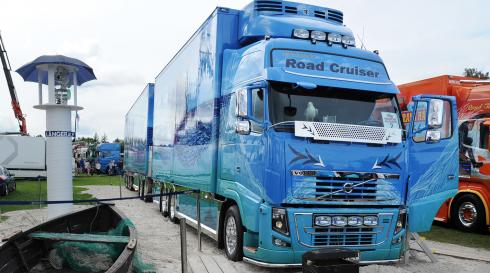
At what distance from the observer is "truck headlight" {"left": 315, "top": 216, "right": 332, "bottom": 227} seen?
617 cm

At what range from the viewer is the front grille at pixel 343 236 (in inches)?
246

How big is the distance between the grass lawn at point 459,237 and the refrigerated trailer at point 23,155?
2776 cm

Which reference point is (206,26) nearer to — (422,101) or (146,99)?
(422,101)

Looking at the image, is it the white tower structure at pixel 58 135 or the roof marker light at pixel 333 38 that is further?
the white tower structure at pixel 58 135

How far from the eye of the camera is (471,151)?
36.0ft

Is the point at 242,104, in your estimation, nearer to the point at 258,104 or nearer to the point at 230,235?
the point at 258,104

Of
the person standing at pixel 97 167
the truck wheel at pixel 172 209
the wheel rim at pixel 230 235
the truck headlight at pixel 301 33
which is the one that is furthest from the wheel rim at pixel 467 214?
the person standing at pixel 97 167

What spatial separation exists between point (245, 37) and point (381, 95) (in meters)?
2.50

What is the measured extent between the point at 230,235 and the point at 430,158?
3468 millimetres

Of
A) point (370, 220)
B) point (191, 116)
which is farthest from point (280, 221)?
point (191, 116)

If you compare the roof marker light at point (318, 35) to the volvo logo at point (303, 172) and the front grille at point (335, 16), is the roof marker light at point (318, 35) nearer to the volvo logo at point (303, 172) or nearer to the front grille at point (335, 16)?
the front grille at point (335, 16)

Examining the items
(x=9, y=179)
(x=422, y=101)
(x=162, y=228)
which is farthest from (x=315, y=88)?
(x=9, y=179)

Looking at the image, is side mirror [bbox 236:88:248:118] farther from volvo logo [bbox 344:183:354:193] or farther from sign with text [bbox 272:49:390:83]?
volvo logo [bbox 344:183:354:193]

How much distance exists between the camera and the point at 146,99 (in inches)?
678
